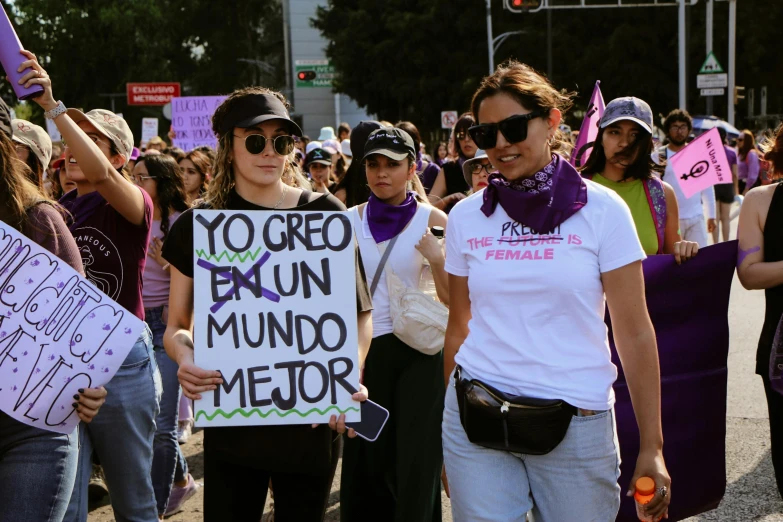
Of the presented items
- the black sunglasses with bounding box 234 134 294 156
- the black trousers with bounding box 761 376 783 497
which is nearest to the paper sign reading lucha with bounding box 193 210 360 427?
the black sunglasses with bounding box 234 134 294 156

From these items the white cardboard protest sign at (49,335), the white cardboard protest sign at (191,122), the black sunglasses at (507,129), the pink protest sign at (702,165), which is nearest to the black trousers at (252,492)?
the white cardboard protest sign at (49,335)

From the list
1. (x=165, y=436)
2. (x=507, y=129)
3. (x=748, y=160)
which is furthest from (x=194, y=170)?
(x=748, y=160)

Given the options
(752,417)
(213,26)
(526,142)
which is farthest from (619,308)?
(213,26)

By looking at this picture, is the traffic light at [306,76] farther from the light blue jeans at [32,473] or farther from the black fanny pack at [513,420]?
the black fanny pack at [513,420]

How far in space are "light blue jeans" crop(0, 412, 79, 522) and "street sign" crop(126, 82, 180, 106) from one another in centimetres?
3676

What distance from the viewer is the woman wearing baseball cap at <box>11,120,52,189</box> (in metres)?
3.67

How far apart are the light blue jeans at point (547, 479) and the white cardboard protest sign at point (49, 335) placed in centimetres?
112

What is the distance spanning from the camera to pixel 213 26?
205 feet

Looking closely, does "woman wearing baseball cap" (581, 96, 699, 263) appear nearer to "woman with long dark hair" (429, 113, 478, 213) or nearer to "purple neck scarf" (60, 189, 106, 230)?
"purple neck scarf" (60, 189, 106, 230)

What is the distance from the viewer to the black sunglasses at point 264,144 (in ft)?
10.5

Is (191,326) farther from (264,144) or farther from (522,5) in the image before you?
(522,5)

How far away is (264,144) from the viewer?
126 inches

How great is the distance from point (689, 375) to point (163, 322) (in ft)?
9.35

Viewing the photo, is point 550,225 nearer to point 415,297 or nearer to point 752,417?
point 415,297
